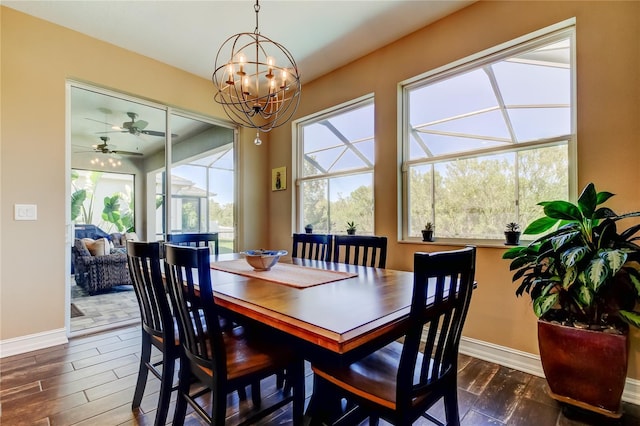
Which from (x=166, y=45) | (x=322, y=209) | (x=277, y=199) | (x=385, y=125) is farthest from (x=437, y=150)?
(x=166, y=45)

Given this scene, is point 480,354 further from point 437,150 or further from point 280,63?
point 280,63

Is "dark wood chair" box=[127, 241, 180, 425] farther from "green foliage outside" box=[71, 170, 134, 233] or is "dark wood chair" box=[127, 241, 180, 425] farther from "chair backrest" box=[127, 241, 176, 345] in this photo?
"green foliage outside" box=[71, 170, 134, 233]

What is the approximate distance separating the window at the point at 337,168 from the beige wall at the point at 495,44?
0.21 m

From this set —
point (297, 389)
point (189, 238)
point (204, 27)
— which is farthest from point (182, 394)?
point (204, 27)

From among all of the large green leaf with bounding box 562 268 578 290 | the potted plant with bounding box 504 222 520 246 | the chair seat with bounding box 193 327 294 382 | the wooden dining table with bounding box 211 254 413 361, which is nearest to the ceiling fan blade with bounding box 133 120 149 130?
the wooden dining table with bounding box 211 254 413 361

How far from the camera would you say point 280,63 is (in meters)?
3.44

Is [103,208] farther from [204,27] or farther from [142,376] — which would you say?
[142,376]

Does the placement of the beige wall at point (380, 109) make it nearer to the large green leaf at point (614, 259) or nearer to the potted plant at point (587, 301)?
the potted plant at point (587, 301)

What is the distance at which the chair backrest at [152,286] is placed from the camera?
1441 mm

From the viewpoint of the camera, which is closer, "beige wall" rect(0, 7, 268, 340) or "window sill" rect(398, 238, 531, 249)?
"window sill" rect(398, 238, 531, 249)

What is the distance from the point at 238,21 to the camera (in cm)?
271

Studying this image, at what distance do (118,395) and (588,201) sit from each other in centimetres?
299

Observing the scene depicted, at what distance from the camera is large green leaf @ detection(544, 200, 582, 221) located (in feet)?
5.53

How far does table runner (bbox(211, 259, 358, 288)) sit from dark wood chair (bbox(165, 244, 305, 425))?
1.04 feet
